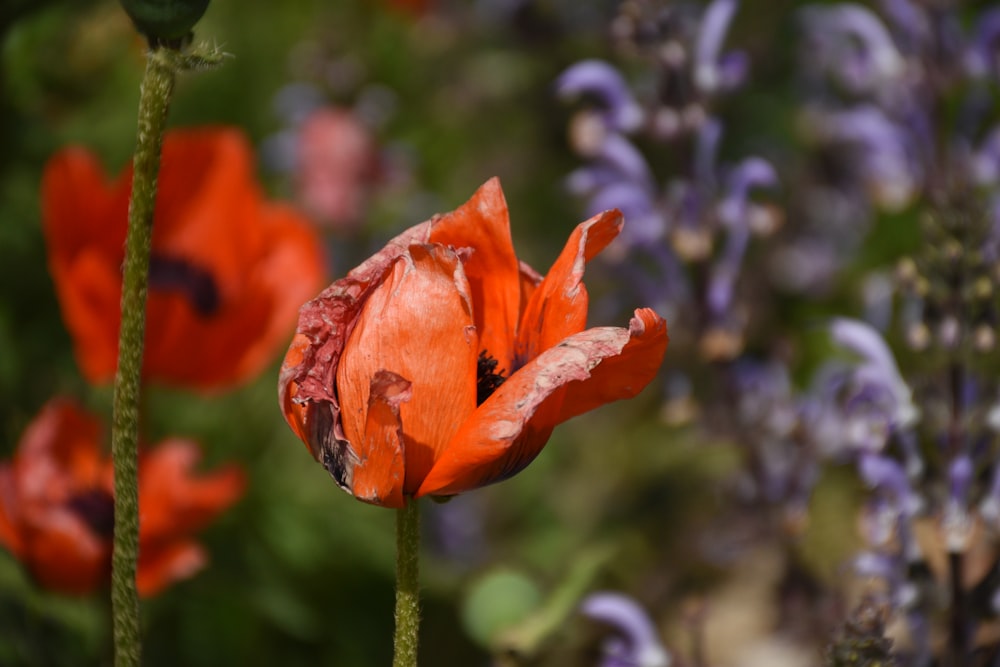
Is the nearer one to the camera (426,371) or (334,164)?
(426,371)

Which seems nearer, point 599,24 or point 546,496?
point 546,496

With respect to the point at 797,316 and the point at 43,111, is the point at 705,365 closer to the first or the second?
the point at 797,316

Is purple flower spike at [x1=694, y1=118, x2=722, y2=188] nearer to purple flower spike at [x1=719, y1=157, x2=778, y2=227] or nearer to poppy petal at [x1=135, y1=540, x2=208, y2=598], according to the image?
purple flower spike at [x1=719, y1=157, x2=778, y2=227]

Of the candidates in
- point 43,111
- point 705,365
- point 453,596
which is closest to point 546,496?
point 453,596

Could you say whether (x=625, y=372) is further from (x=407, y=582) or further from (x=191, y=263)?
(x=191, y=263)

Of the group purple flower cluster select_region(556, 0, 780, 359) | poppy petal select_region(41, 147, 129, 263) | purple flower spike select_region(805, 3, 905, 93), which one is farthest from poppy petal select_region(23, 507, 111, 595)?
purple flower spike select_region(805, 3, 905, 93)

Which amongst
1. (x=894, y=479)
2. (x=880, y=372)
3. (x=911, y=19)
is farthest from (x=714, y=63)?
(x=894, y=479)

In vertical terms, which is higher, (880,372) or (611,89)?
(611,89)
